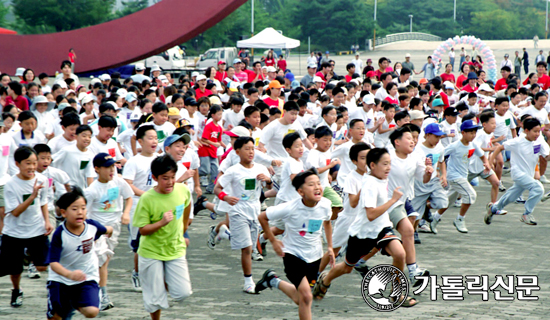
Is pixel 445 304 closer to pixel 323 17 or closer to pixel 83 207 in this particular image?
pixel 83 207

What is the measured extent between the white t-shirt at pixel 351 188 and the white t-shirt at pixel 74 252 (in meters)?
2.31

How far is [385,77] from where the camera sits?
53.2ft

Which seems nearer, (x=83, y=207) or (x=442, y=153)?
(x=83, y=207)

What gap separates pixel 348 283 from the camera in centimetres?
667

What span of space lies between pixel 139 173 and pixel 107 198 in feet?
1.89

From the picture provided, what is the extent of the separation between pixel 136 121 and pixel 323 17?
59.4 m

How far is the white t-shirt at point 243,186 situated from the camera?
6.68 m

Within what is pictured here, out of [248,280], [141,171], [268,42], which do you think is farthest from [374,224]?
[268,42]

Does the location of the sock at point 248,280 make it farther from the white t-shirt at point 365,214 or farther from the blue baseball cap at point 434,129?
the blue baseball cap at point 434,129

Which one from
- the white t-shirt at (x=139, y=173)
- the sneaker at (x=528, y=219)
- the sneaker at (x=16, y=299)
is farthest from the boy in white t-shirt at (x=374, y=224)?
the sneaker at (x=528, y=219)

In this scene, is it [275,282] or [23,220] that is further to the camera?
[23,220]

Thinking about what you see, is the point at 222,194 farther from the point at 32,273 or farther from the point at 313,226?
the point at 32,273

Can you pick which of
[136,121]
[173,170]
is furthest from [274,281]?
[136,121]

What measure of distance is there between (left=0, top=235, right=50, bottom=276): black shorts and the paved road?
1.10ft
